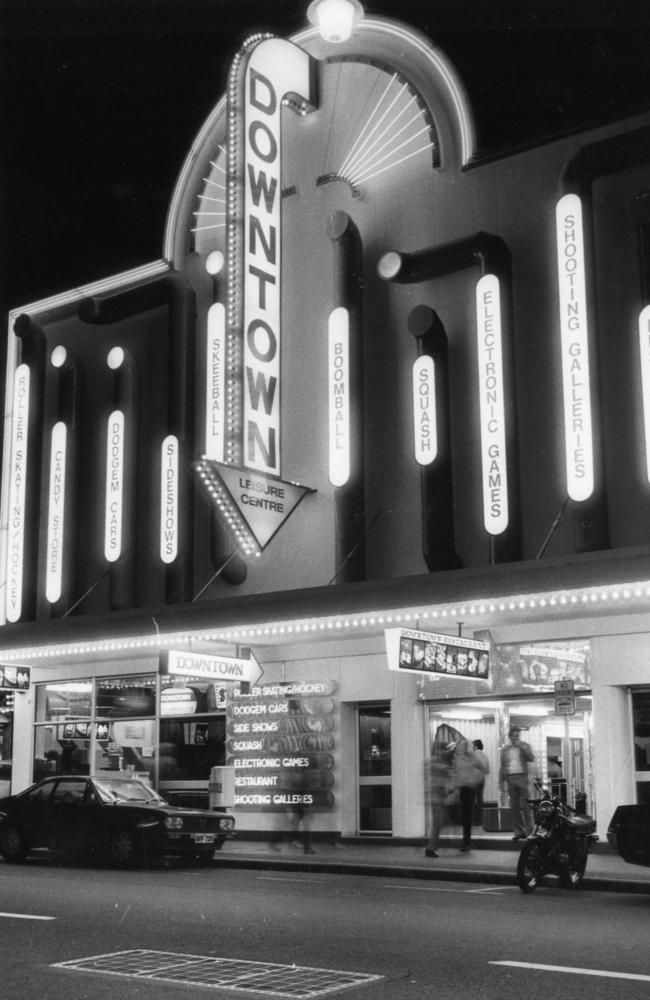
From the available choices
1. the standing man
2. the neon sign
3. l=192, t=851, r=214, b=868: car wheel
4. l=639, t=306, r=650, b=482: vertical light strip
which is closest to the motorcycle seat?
the standing man

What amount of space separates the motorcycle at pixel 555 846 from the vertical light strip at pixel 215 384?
1097cm

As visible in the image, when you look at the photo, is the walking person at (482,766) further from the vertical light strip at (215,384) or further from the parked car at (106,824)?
the vertical light strip at (215,384)

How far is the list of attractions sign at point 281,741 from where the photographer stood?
20484 millimetres

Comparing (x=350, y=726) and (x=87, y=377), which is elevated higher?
(x=87, y=377)

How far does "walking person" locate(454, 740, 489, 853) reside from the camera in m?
17.8

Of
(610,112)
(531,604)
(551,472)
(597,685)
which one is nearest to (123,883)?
(531,604)

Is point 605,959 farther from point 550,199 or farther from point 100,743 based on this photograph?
point 100,743

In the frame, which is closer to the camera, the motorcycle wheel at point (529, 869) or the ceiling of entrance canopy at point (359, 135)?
the motorcycle wheel at point (529, 869)

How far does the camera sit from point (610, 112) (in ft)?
63.0

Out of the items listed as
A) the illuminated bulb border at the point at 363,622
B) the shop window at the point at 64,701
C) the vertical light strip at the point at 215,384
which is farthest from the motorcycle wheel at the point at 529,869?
the shop window at the point at 64,701

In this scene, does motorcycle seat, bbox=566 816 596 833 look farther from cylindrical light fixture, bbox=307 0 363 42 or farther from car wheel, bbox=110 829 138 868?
cylindrical light fixture, bbox=307 0 363 42

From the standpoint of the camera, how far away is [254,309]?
66.3 feet

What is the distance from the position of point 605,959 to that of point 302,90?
18.3 meters

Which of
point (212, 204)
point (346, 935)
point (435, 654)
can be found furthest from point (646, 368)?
point (346, 935)
